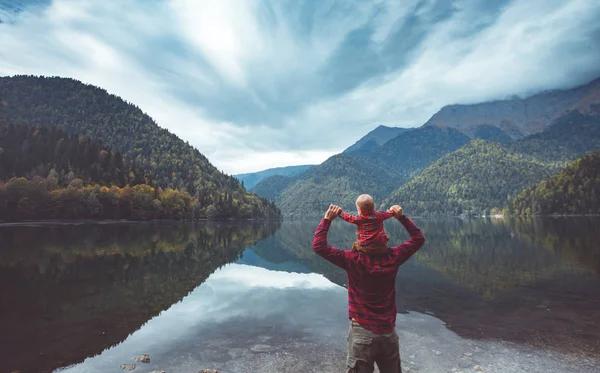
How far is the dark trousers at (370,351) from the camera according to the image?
6.14 m

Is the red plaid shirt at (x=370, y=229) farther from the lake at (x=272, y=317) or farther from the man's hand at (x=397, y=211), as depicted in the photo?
the lake at (x=272, y=317)

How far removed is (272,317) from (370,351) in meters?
14.6

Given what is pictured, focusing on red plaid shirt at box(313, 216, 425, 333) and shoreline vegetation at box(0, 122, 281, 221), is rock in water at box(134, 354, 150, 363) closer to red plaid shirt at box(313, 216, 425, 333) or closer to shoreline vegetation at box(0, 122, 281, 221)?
red plaid shirt at box(313, 216, 425, 333)

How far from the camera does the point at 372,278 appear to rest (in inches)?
238

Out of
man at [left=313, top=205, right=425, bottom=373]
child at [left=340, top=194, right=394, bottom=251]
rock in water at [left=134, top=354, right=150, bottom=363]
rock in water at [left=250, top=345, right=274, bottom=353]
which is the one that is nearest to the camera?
child at [left=340, top=194, right=394, bottom=251]

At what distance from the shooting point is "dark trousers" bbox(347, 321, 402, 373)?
6141mm

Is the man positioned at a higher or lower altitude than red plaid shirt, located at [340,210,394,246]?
lower

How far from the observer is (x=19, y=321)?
1742 cm

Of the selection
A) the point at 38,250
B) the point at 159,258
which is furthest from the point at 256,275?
the point at 38,250

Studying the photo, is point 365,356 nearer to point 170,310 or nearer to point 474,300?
point 170,310

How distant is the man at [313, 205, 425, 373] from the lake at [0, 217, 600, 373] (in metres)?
7.00

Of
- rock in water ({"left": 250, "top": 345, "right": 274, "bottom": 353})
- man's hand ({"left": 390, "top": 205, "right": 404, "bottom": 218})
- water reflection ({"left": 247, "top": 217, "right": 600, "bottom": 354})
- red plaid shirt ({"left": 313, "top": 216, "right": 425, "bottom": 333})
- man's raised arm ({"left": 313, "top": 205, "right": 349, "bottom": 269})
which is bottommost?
water reflection ({"left": 247, "top": 217, "right": 600, "bottom": 354})

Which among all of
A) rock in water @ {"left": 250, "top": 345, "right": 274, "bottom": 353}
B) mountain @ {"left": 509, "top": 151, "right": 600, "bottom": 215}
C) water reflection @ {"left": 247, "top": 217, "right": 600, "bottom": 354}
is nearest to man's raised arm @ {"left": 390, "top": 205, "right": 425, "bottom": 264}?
rock in water @ {"left": 250, "top": 345, "right": 274, "bottom": 353}

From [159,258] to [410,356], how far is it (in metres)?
35.9
